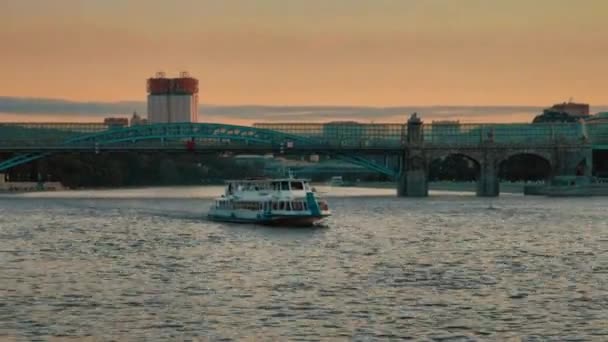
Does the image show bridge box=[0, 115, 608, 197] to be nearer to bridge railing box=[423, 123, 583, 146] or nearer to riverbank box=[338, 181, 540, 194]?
bridge railing box=[423, 123, 583, 146]

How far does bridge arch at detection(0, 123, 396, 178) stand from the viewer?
146m

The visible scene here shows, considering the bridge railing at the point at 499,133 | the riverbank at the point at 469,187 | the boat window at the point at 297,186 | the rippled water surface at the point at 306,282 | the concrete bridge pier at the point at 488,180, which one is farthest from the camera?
the riverbank at the point at 469,187

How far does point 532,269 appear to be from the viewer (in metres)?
46.7

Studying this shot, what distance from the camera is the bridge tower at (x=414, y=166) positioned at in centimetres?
14962

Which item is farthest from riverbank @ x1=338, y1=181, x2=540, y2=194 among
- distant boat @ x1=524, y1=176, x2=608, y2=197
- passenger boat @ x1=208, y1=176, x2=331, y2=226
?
passenger boat @ x1=208, y1=176, x2=331, y2=226

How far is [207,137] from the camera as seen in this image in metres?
150

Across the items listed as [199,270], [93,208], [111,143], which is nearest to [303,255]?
[199,270]

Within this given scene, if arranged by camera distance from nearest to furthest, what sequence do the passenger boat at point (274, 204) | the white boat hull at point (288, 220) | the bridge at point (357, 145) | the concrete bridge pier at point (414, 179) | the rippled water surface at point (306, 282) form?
the rippled water surface at point (306, 282), the white boat hull at point (288, 220), the passenger boat at point (274, 204), the bridge at point (357, 145), the concrete bridge pier at point (414, 179)

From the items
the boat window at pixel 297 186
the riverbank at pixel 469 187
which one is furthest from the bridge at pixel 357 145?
the boat window at pixel 297 186

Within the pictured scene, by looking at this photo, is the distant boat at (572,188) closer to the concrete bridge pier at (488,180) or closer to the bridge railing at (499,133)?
the concrete bridge pier at (488,180)

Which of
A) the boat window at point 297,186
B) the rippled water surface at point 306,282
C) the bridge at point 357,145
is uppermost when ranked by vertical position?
the bridge at point 357,145

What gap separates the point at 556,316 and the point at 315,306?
667cm

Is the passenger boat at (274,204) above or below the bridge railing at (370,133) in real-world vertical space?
below

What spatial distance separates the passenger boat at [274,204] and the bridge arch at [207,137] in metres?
60.1
